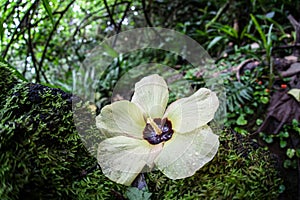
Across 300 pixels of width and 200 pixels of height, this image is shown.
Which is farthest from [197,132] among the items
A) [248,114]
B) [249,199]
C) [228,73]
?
[228,73]

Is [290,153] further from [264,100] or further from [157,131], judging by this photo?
[157,131]

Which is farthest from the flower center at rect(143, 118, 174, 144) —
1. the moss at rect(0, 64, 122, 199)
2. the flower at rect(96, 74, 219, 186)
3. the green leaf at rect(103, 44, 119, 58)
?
the green leaf at rect(103, 44, 119, 58)

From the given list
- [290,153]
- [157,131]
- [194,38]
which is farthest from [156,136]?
[194,38]

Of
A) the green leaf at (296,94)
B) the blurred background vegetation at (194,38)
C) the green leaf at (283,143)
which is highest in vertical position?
the blurred background vegetation at (194,38)

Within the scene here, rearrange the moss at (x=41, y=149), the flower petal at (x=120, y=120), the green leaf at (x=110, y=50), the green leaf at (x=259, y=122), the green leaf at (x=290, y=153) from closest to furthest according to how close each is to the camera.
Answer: the moss at (x=41, y=149)
the flower petal at (x=120, y=120)
the green leaf at (x=290, y=153)
the green leaf at (x=259, y=122)
the green leaf at (x=110, y=50)

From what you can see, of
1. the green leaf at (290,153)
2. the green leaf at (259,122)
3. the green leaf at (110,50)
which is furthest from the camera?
the green leaf at (110,50)

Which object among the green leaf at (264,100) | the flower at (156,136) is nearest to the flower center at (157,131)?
the flower at (156,136)

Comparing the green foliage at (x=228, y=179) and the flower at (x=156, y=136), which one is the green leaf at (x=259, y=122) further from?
the flower at (x=156, y=136)
